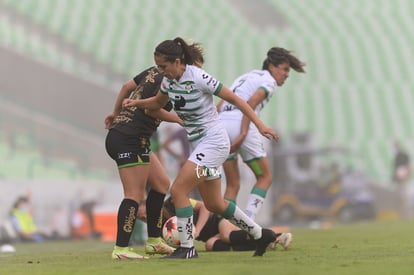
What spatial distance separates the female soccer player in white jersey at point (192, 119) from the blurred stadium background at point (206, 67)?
34.7 ft

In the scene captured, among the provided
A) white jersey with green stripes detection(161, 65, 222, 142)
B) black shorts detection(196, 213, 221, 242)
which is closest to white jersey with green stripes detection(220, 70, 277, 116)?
black shorts detection(196, 213, 221, 242)

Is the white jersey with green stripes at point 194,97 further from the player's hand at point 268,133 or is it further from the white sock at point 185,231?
the white sock at point 185,231

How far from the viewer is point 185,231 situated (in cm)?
691

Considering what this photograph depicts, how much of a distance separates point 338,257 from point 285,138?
51.6 ft

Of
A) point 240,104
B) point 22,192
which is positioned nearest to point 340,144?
point 22,192

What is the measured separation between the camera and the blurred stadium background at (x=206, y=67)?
19.6m

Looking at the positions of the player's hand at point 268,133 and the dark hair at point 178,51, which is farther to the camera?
the dark hair at point 178,51

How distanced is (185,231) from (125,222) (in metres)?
0.52

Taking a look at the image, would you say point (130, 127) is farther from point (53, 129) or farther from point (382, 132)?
point (382, 132)

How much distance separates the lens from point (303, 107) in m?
25.4

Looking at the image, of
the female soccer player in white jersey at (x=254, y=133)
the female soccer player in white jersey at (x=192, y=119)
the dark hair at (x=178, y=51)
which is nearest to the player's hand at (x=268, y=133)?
the female soccer player in white jersey at (x=192, y=119)

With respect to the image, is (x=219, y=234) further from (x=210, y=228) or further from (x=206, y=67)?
(x=206, y=67)

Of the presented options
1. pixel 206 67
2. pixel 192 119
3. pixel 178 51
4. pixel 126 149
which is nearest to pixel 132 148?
pixel 126 149

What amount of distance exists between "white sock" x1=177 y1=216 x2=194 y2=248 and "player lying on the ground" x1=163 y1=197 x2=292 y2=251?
1158mm
